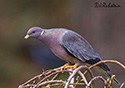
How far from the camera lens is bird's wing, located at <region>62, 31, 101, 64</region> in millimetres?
2348

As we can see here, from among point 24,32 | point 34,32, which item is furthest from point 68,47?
point 24,32

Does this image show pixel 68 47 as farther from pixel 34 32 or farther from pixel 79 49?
pixel 34 32

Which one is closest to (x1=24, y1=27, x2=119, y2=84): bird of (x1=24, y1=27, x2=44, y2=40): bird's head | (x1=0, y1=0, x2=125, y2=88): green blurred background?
(x1=24, y1=27, x2=44, y2=40): bird's head

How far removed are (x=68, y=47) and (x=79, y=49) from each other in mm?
108

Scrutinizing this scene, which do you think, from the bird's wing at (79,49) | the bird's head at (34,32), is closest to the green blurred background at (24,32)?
the bird's wing at (79,49)

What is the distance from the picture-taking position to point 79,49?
2.42 meters

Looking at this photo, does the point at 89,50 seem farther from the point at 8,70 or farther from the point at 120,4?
the point at 8,70

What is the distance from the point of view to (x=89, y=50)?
7.89 ft

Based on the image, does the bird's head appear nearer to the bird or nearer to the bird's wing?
the bird

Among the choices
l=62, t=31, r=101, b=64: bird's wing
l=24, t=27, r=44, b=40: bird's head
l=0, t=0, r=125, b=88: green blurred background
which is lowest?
l=0, t=0, r=125, b=88: green blurred background

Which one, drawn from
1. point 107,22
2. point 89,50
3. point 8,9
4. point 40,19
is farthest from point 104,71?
point 8,9

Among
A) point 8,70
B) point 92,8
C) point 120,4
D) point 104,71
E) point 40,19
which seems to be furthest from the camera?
point 40,19

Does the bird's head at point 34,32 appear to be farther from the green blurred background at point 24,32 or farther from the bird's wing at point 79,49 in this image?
the green blurred background at point 24,32

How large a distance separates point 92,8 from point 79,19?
0.25m
